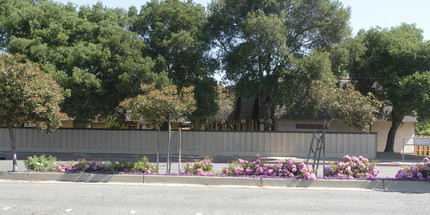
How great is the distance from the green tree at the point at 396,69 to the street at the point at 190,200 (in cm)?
1309

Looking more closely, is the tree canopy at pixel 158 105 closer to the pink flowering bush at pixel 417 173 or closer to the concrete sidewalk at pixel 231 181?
the concrete sidewalk at pixel 231 181

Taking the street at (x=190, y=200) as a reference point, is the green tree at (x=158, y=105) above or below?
above

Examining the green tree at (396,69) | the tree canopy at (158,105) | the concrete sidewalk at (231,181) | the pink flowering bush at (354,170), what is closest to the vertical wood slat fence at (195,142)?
the green tree at (396,69)

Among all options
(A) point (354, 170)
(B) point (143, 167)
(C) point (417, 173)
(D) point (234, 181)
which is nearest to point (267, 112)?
(A) point (354, 170)

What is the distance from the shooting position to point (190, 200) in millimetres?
9492

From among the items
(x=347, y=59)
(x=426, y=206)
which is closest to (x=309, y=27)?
(x=347, y=59)

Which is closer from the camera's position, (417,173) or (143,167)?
(417,173)

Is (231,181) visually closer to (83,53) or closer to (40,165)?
(40,165)

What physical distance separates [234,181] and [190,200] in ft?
8.00

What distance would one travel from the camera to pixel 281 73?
2248 cm

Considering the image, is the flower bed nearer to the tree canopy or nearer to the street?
the street

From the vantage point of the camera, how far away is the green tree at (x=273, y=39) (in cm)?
2184

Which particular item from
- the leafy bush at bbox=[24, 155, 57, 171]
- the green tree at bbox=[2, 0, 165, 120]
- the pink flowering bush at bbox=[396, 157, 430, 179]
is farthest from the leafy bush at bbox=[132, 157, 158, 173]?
the green tree at bbox=[2, 0, 165, 120]

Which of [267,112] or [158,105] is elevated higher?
[158,105]
